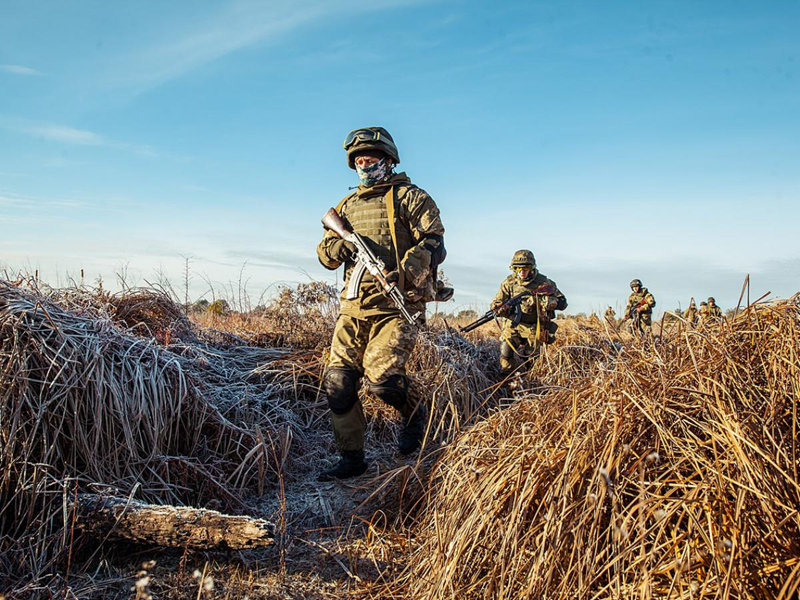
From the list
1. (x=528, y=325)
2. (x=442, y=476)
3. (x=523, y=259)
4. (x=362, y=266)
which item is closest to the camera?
(x=442, y=476)

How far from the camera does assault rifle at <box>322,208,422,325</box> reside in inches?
148

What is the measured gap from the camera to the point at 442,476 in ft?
9.72

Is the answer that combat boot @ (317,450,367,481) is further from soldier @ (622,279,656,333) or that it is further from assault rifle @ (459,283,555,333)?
soldier @ (622,279,656,333)

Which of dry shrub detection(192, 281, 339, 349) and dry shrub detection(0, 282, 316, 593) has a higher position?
dry shrub detection(192, 281, 339, 349)

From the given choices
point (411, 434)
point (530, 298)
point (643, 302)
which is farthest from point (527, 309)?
point (643, 302)

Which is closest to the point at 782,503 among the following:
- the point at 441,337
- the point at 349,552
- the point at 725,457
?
the point at 725,457

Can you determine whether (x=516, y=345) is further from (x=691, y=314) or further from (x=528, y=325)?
(x=691, y=314)

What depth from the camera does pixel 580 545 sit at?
1830 millimetres

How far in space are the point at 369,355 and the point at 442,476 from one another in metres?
1.07

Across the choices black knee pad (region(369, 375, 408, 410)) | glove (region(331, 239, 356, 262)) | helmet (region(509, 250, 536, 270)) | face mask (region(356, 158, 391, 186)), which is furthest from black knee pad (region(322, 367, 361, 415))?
helmet (region(509, 250, 536, 270))

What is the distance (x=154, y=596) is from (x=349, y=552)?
33.8 inches

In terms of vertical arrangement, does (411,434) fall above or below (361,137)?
below

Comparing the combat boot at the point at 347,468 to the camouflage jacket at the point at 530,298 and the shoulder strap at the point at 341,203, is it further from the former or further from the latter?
the camouflage jacket at the point at 530,298

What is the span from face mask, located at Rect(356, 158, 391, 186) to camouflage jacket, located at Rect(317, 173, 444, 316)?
4 cm
